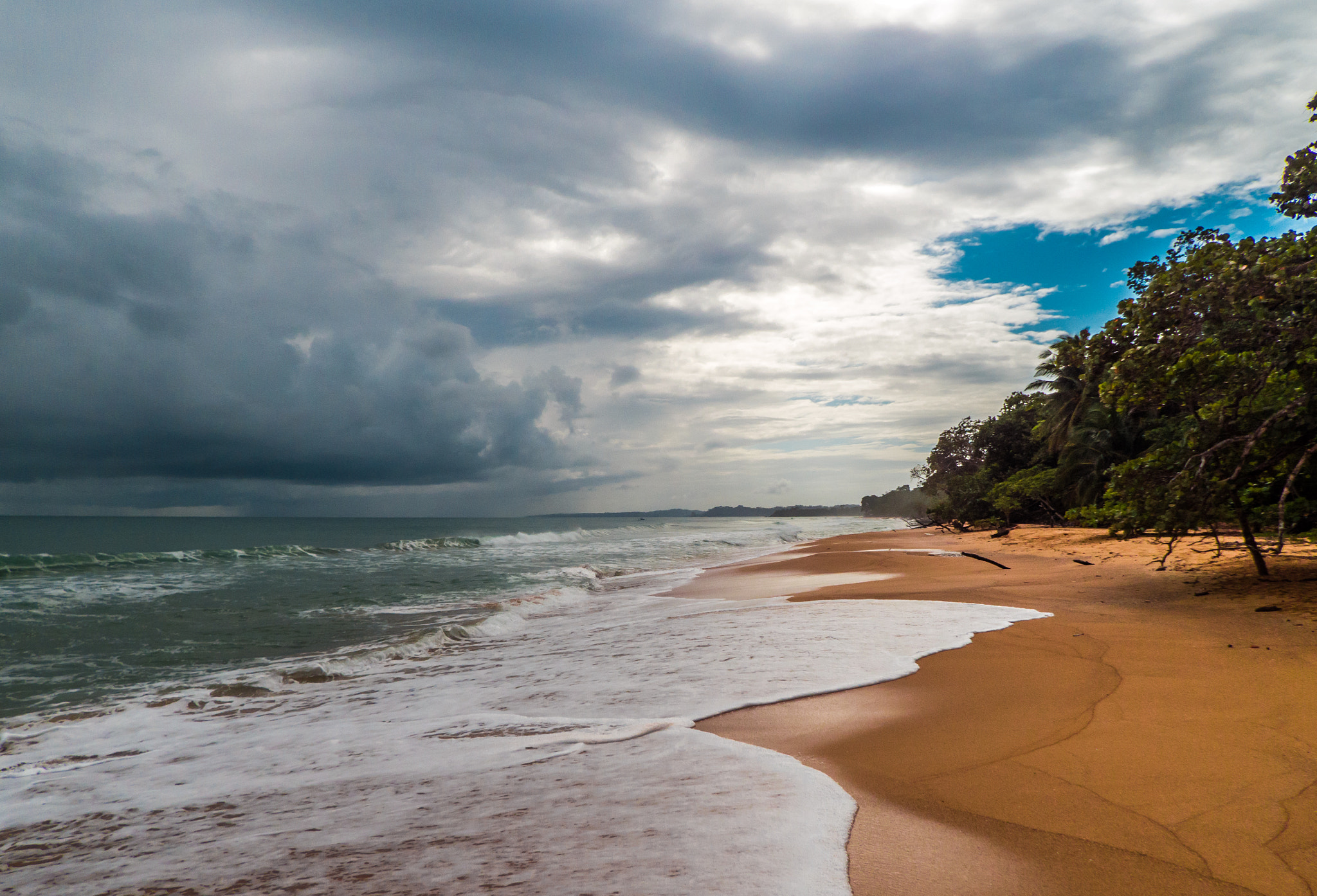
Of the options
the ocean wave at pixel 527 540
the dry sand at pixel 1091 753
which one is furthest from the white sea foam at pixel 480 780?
the ocean wave at pixel 527 540

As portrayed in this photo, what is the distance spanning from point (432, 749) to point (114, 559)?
29.5 m

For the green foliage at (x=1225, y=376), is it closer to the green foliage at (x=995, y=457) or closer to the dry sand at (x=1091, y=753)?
the dry sand at (x=1091, y=753)

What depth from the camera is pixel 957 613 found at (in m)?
7.69

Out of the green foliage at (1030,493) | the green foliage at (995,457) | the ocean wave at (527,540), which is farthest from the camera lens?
the ocean wave at (527,540)

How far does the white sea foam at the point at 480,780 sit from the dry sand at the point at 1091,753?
30 cm

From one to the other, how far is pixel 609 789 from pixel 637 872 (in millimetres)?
948

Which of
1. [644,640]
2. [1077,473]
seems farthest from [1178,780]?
[1077,473]

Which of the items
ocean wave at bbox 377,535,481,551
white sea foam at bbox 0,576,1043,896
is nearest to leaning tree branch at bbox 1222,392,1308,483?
white sea foam at bbox 0,576,1043,896

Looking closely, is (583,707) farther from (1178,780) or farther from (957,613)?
(957,613)

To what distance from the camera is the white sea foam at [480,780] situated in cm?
254

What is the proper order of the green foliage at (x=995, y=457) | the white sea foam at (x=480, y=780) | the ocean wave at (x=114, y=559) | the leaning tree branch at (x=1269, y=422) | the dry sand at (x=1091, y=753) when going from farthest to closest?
the green foliage at (x=995, y=457) → the ocean wave at (x=114, y=559) → the leaning tree branch at (x=1269, y=422) → the white sea foam at (x=480, y=780) → the dry sand at (x=1091, y=753)

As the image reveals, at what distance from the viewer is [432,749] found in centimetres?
446

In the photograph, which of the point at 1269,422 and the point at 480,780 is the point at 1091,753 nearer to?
the point at 480,780

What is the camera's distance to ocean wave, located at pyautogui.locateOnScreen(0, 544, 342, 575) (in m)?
22.5
